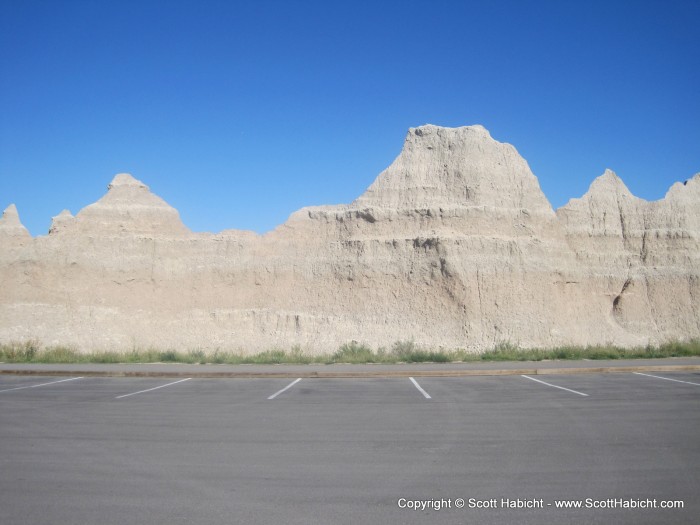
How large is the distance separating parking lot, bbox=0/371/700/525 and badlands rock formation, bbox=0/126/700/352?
20.4m

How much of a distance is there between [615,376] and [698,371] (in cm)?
306

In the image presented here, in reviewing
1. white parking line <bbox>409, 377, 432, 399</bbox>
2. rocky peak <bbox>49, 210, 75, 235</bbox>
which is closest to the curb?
white parking line <bbox>409, 377, 432, 399</bbox>

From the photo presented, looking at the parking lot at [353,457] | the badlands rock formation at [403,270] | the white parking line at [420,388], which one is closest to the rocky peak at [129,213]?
the badlands rock formation at [403,270]

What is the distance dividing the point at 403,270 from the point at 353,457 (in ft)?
90.7

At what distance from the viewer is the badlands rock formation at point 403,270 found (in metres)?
34.1

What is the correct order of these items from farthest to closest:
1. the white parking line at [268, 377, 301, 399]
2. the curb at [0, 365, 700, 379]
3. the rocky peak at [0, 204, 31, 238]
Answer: the rocky peak at [0, 204, 31, 238], the curb at [0, 365, 700, 379], the white parking line at [268, 377, 301, 399]

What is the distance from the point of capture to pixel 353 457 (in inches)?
306

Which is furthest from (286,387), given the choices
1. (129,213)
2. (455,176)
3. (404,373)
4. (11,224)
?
(11,224)

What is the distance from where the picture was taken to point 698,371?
17.5 meters

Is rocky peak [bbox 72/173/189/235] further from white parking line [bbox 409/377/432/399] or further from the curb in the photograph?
white parking line [bbox 409/377/432/399]

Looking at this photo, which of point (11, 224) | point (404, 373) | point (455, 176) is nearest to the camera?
point (404, 373)

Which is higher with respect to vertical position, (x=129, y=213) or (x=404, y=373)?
(x=129, y=213)

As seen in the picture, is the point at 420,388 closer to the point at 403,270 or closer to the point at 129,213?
the point at 403,270

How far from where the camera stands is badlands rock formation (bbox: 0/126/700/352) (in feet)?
112
